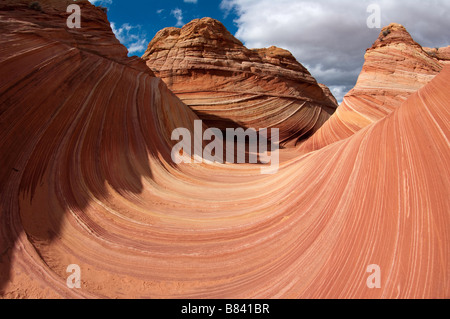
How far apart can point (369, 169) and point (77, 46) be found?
660 cm

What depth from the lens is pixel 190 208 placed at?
4.16 meters

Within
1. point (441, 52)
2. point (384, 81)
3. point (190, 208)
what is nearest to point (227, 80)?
point (384, 81)

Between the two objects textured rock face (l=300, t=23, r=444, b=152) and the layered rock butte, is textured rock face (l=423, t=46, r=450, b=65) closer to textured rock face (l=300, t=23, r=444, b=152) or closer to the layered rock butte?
textured rock face (l=300, t=23, r=444, b=152)

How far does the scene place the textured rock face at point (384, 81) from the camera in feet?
30.2

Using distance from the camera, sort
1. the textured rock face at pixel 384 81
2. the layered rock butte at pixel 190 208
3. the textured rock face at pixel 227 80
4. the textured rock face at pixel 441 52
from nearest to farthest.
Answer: the layered rock butte at pixel 190 208 < the textured rock face at pixel 384 81 < the textured rock face at pixel 227 80 < the textured rock face at pixel 441 52

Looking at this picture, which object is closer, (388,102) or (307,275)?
(307,275)

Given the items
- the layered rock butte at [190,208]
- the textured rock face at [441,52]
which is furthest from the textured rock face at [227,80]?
the layered rock butte at [190,208]

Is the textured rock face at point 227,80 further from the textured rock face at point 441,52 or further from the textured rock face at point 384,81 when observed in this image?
the textured rock face at point 441,52

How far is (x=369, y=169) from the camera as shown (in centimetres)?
304

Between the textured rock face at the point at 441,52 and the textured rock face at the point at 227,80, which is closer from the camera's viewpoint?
the textured rock face at the point at 227,80

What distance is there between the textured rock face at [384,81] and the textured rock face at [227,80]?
3212 mm

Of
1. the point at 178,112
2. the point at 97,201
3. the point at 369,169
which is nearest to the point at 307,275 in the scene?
the point at 369,169

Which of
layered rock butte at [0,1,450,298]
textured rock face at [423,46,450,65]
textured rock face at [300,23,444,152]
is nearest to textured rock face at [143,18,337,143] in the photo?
textured rock face at [300,23,444,152]

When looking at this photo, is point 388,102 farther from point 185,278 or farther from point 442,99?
point 185,278
